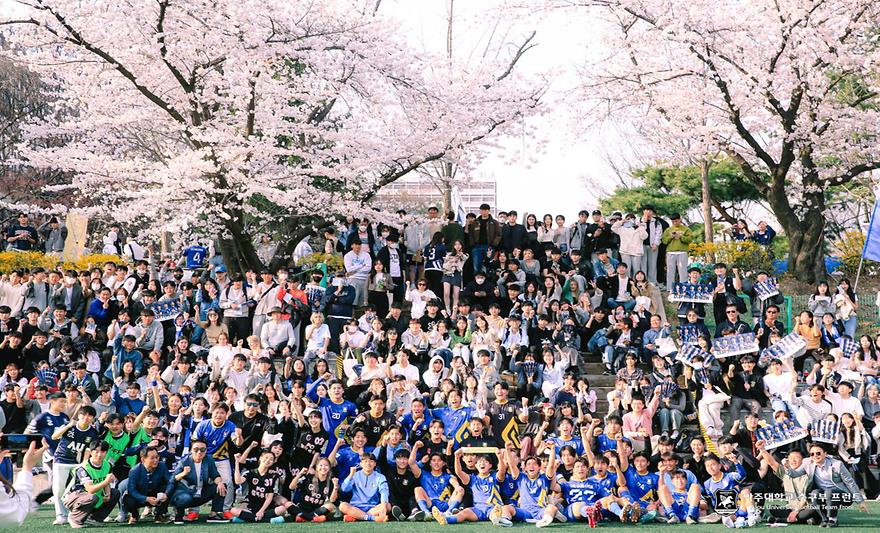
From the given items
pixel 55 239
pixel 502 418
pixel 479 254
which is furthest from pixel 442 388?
pixel 55 239

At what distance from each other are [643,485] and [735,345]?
3.73 m

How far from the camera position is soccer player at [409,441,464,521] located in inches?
419

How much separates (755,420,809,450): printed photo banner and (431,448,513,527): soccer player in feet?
10.3

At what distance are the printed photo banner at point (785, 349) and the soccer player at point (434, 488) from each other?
5127mm

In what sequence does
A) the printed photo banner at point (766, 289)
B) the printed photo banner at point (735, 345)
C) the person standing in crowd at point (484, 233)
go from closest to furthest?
the printed photo banner at point (735, 345) < the printed photo banner at point (766, 289) < the person standing in crowd at point (484, 233)

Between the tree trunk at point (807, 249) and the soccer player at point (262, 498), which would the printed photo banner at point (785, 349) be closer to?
the soccer player at point (262, 498)

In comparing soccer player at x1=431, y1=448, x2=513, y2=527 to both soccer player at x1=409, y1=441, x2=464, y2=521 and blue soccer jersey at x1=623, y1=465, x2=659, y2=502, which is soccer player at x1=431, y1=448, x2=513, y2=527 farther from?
blue soccer jersey at x1=623, y1=465, x2=659, y2=502

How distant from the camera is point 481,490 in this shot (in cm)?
1077

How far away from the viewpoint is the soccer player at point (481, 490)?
10.5 meters

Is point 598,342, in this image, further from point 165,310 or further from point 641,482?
point 165,310

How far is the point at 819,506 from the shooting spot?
33.8 feet

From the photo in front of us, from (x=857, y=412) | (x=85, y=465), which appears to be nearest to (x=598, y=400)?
(x=857, y=412)

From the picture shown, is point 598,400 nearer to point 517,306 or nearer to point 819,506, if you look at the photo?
point 517,306

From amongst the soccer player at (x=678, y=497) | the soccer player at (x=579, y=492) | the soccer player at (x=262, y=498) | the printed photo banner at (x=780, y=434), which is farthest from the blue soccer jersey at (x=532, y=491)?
the printed photo banner at (x=780, y=434)
